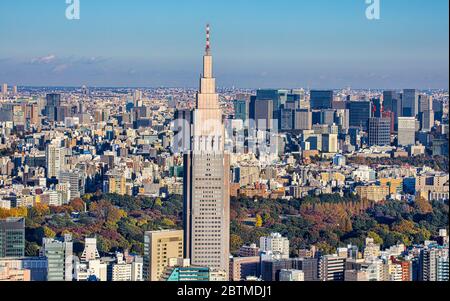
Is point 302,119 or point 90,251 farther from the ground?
point 302,119

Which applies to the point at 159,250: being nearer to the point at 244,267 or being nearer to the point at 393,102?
the point at 244,267

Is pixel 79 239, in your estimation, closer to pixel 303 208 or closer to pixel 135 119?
pixel 303 208

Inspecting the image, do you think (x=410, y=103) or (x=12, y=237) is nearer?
(x=12, y=237)

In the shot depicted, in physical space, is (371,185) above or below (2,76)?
below

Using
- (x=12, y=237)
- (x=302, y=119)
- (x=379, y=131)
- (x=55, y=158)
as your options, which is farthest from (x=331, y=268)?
(x=55, y=158)
